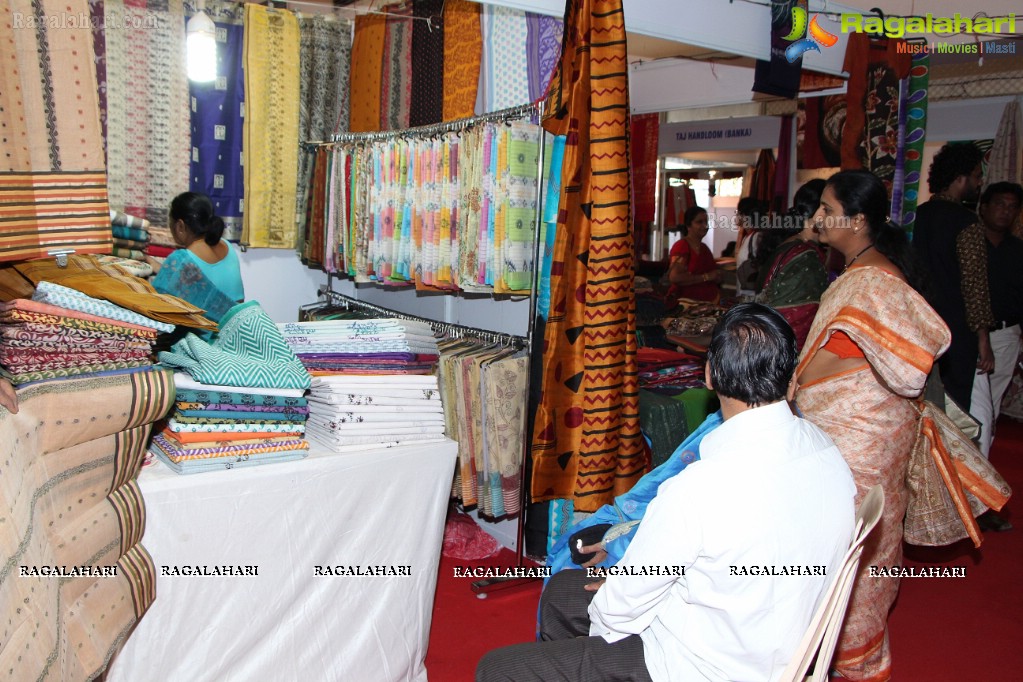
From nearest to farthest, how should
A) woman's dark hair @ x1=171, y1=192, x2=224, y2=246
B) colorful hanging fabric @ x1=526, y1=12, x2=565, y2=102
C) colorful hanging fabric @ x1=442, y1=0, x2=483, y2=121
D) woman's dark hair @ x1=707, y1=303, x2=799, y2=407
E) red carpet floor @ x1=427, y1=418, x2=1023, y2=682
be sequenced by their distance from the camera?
woman's dark hair @ x1=707, y1=303, x2=799, y2=407
red carpet floor @ x1=427, y1=418, x2=1023, y2=682
colorful hanging fabric @ x1=526, y1=12, x2=565, y2=102
colorful hanging fabric @ x1=442, y1=0, x2=483, y2=121
woman's dark hair @ x1=171, y1=192, x2=224, y2=246

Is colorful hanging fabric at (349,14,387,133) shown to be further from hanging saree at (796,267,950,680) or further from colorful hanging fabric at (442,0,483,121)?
hanging saree at (796,267,950,680)

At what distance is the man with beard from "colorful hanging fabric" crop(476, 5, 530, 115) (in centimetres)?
204

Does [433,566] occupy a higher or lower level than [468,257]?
lower

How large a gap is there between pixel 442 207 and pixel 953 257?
2.56 m

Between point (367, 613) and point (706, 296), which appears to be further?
point (706, 296)

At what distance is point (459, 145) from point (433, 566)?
174cm

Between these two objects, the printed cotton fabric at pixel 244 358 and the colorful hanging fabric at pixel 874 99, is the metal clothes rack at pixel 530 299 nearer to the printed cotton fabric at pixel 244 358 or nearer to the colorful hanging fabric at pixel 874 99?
the printed cotton fabric at pixel 244 358

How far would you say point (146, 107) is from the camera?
4.44m

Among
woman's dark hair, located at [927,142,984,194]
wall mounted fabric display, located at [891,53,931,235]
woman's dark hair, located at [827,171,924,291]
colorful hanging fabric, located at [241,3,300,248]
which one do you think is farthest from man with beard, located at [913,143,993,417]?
colorful hanging fabric, located at [241,3,300,248]

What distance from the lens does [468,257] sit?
3.20 metres

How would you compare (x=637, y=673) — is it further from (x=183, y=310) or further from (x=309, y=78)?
(x=309, y=78)

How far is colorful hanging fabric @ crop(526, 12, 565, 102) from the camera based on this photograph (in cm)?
330

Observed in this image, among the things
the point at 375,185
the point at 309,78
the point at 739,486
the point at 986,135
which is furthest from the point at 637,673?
the point at 986,135

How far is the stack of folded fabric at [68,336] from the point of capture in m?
1.60
